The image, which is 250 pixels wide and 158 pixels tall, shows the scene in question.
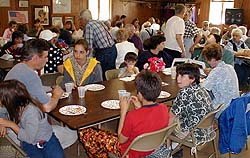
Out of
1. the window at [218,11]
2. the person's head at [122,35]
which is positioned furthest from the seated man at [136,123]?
the window at [218,11]

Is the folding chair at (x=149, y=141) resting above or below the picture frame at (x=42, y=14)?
below

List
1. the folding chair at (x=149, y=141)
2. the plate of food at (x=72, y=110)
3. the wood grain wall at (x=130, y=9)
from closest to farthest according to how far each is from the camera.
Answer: the folding chair at (x=149, y=141) → the plate of food at (x=72, y=110) → the wood grain wall at (x=130, y=9)

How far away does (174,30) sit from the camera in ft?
16.7

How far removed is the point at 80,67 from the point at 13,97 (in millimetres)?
1362

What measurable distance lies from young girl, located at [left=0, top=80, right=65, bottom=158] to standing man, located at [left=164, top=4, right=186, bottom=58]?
332 cm

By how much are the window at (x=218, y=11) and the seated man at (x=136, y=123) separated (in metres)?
Answer: 9.51

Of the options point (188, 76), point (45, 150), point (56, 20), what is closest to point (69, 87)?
point (45, 150)

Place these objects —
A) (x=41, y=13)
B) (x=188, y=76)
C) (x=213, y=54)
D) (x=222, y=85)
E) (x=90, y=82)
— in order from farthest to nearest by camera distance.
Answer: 1. (x=41, y=13)
2. (x=90, y=82)
3. (x=213, y=54)
4. (x=222, y=85)
5. (x=188, y=76)

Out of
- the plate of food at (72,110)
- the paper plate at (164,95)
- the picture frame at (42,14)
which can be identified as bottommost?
the plate of food at (72,110)

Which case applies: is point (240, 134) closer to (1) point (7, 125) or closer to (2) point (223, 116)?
(2) point (223, 116)

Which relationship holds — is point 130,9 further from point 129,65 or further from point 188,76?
point 188,76

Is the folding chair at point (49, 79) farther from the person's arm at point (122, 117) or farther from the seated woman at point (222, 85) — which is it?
the seated woman at point (222, 85)

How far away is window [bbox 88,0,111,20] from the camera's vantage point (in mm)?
9867

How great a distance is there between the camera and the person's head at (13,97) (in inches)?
77.8
